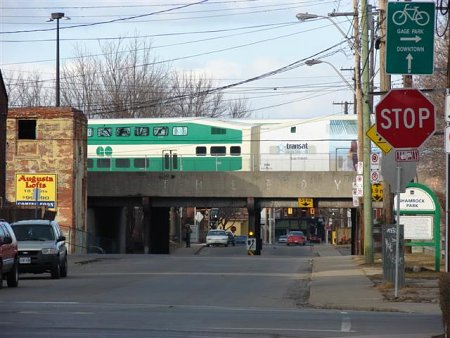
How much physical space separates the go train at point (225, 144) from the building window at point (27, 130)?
697cm

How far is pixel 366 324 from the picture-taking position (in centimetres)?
1538

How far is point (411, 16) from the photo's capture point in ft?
55.5

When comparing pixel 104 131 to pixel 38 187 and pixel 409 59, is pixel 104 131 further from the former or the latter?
pixel 409 59

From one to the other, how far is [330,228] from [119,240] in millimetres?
60821

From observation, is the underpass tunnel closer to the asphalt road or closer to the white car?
the white car

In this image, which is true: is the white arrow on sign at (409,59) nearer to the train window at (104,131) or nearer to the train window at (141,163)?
the train window at (141,163)

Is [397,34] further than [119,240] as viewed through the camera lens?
No

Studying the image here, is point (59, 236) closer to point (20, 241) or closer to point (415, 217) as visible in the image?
point (20, 241)

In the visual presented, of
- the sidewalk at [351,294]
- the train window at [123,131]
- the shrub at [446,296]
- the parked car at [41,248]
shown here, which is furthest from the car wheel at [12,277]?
the train window at [123,131]

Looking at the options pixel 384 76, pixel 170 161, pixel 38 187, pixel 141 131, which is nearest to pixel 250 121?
pixel 170 161

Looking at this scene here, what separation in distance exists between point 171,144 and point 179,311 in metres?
41.9

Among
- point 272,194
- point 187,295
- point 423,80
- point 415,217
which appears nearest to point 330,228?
point 272,194

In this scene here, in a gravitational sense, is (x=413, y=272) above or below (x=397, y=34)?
below

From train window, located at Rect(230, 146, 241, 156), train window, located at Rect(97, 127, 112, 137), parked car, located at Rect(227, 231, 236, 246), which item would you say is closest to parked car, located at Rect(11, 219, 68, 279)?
train window, located at Rect(230, 146, 241, 156)
